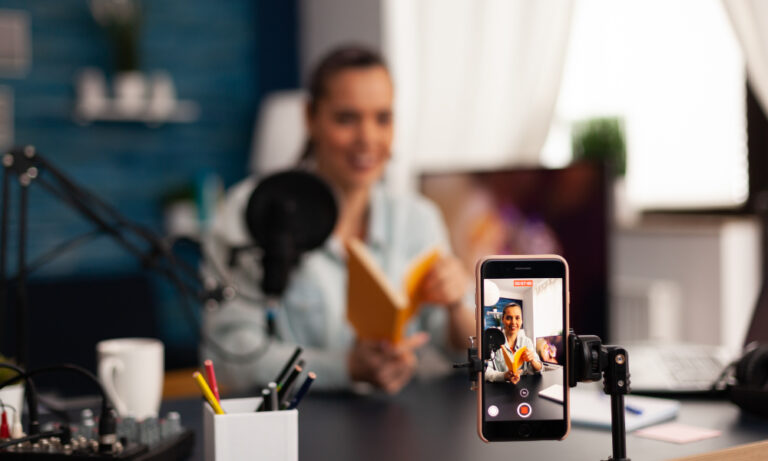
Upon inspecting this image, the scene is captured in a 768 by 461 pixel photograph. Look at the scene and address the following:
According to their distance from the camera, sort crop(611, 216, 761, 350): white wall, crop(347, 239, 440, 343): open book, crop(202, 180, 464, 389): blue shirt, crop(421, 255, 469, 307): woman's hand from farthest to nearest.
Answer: crop(611, 216, 761, 350): white wall < crop(202, 180, 464, 389): blue shirt < crop(421, 255, 469, 307): woman's hand < crop(347, 239, 440, 343): open book

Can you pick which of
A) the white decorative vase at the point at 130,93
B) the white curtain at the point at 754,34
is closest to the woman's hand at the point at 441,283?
the white curtain at the point at 754,34

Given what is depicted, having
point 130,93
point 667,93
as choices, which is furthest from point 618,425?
point 130,93

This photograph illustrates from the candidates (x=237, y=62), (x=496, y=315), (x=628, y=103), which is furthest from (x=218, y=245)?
(x=237, y=62)

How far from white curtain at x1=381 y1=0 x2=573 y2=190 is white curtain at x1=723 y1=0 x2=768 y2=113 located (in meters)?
0.58

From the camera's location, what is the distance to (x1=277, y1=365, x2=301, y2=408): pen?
0.86 meters

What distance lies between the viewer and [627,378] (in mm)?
801

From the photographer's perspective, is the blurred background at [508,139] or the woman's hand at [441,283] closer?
the woman's hand at [441,283]

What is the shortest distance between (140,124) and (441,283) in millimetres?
2575

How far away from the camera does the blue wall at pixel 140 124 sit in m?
3.31

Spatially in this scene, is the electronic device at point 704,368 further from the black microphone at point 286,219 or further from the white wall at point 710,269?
the white wall at point 710,269

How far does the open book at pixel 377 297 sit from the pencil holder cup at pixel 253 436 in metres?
0.35

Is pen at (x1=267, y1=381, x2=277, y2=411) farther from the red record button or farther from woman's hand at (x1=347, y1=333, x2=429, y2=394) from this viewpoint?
woman's hand at (x1=347, y1=333, x2=429, y2=394)

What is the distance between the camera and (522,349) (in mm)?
789

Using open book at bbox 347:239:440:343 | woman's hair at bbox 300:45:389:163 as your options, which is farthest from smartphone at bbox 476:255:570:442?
woman's hair at bbox 300:45:389:163
